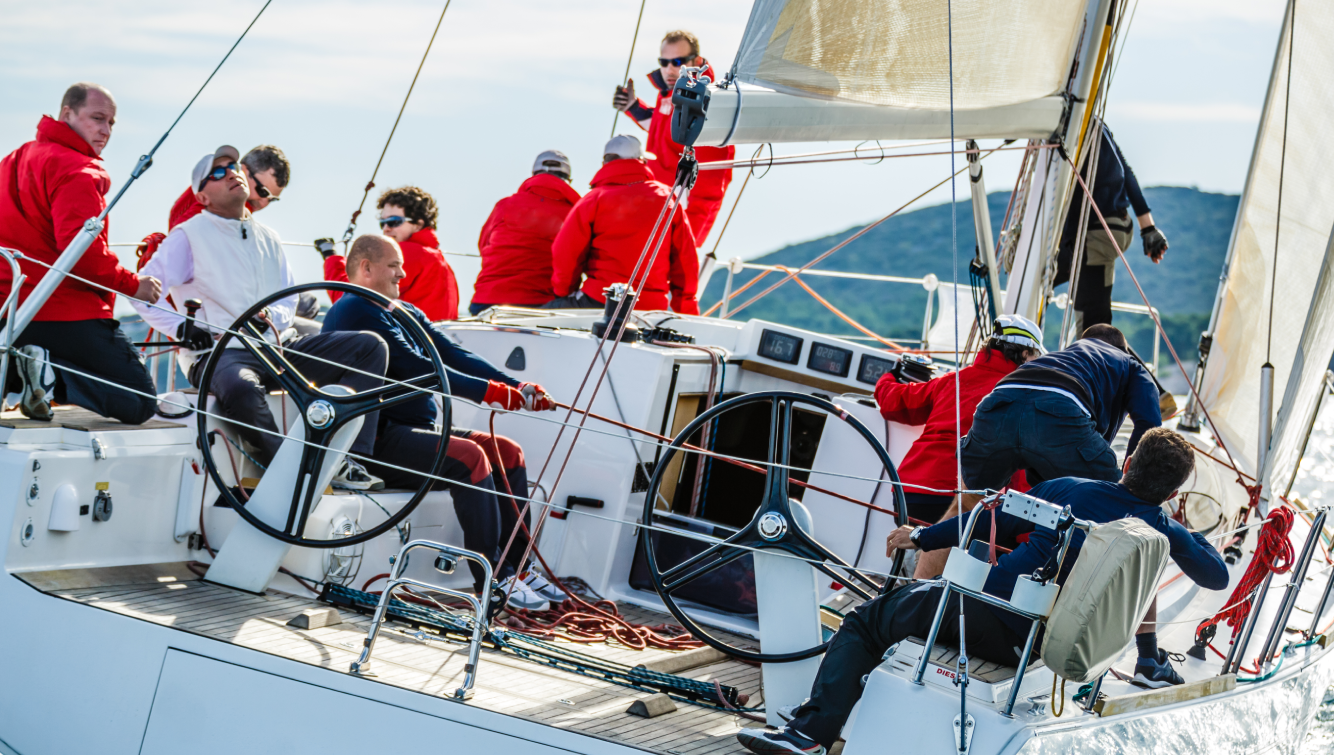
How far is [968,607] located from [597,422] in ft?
6.28

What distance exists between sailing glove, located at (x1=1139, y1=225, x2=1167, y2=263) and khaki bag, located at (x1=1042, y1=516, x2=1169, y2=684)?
11.3 feet

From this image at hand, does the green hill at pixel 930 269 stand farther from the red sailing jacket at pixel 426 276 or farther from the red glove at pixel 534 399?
the red glove at pixel 534 399

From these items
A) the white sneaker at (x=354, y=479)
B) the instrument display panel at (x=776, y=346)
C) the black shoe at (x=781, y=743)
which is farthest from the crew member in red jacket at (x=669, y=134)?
the black shoe at (x=781, y=743)

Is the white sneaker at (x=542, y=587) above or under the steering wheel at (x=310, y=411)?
under

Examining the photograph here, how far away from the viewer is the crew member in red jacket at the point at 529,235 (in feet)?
22.7

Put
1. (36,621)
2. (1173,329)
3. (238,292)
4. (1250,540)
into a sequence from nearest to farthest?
(36,621), (238,292), (1250,540), (1173,329)

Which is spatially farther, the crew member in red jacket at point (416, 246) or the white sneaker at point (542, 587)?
the crew member in red jacket at point (416, 246)

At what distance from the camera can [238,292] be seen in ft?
14.7

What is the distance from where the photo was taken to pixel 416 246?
617 cm

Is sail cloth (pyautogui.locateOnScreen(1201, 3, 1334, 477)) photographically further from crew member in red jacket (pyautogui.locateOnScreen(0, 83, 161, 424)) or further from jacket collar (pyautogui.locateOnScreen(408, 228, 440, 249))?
crew member in red jacket (pyautogui.locateOnScreen(0, 83, 161, 424))

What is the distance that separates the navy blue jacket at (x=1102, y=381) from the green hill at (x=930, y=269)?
43.1 m

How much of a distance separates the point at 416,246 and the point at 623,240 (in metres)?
1.02

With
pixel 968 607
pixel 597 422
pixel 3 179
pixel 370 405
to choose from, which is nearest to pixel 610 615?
pixel 597 422

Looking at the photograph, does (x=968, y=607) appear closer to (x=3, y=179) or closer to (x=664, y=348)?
(x=664, y=348)
